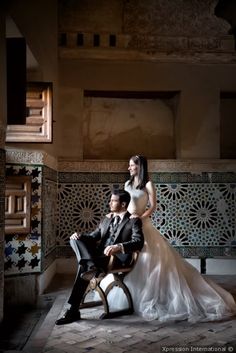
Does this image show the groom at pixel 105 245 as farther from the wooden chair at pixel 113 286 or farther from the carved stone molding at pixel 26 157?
the carved stone molding at pixel 26 157

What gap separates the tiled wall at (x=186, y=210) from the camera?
20.6 feet

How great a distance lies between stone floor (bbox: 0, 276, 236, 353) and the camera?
124 inches

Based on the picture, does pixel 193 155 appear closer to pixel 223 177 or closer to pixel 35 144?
pixel 223 177

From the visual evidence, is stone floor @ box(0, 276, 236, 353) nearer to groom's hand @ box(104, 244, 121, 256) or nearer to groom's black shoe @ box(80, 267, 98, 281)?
groom's black shoe @ box(80, 267, 98, 281)

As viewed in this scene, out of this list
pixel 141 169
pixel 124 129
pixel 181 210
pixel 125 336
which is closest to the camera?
pixel 125 336

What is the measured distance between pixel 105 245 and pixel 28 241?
130 centimetres

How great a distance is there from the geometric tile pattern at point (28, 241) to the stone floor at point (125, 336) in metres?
0.94

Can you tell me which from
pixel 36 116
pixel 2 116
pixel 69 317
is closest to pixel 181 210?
pixel 36 116

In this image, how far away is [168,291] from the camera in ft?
13.3

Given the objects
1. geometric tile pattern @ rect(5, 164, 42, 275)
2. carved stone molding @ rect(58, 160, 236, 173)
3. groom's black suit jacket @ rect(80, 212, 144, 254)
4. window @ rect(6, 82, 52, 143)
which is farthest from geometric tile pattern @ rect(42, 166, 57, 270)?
→ groom's black suit jacket @ rect(80, 212, 144, 254)

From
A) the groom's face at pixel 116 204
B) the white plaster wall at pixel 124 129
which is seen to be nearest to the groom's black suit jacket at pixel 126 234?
the groom's face at pixel 116 204

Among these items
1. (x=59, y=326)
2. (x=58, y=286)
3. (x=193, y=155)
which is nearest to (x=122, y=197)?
(x=59, y=326)

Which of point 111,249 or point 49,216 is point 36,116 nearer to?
point 49,216

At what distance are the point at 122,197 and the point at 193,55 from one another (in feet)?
10.8
